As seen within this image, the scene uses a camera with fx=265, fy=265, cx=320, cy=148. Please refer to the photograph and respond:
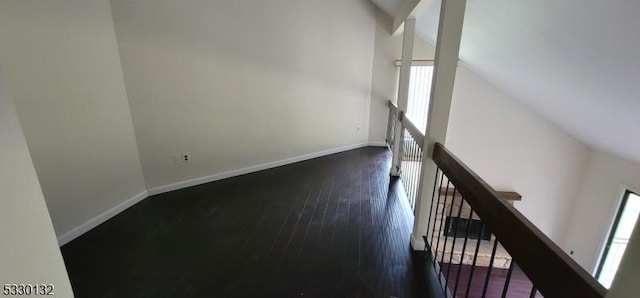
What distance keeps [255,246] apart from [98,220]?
1.53 meters

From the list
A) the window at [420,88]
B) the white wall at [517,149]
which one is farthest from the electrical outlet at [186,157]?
the white wall at [517,149]

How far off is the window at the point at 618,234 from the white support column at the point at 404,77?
9.99 feet

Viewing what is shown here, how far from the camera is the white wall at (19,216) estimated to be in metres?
0.69

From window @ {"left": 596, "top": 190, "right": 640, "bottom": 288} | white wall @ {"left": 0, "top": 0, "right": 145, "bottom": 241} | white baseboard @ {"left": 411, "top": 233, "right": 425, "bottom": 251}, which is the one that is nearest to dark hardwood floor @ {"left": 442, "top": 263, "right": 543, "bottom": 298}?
window @ {"left": 596, "top": 190, "right": 640, "bottom": 288}

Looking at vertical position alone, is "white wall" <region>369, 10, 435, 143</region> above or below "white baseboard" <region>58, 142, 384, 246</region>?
above

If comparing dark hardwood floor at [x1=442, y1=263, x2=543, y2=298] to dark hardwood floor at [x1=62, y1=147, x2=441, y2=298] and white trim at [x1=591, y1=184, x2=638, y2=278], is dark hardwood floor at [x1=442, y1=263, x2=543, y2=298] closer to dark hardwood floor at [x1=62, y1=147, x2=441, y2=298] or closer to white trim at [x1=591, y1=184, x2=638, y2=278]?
white trim at [x1=591, y1=184, x2=638, y2=278]

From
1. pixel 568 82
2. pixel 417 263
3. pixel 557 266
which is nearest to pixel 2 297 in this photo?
pixel 557 266

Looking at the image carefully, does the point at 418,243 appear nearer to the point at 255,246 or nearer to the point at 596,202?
the point at 255,246

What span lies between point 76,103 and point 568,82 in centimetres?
422

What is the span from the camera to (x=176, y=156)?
3053mm

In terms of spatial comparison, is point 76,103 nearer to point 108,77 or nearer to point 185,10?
point 108,77

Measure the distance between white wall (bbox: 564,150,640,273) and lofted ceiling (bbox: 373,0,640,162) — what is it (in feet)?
1.06

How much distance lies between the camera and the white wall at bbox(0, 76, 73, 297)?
69 cm

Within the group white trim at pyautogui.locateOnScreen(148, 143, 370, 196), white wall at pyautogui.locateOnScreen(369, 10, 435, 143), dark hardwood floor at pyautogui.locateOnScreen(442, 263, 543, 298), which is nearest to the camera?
white trim at pyautogui.locateOnScreen(148, 143, 370, 196)
